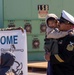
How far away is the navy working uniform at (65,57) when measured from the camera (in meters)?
3.76

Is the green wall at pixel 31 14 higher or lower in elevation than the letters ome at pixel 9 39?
higher

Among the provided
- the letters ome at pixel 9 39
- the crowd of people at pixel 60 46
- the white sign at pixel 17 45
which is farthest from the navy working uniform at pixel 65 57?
the letters ome at pixel 9 39

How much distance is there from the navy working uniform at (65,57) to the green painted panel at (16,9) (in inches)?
205

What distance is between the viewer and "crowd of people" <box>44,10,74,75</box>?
12.4 feet

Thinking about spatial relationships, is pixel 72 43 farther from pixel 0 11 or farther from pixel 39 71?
pixel 0 11

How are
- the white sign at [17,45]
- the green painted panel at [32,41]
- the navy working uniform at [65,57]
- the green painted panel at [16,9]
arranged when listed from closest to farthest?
the navy working uniform at [65,57] < the white sign at [17,45] < the green painted panel at [16,9] < the green painted panel at [32,41]

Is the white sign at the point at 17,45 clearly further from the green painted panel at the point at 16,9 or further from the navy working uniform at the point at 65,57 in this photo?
the green painted panel at the point at 16,9

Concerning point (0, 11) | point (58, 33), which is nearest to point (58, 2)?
point (0, 11)

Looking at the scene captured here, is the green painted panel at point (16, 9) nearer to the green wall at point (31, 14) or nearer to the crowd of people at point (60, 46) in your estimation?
the green wall at point (31, 14)

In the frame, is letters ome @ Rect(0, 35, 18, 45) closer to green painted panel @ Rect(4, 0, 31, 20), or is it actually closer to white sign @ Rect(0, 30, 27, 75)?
white sign @ Rect(0, 30, 27, 75)

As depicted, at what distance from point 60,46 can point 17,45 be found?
130cm

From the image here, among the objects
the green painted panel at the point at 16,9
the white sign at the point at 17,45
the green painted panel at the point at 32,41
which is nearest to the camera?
the white sign at the point at 17,45

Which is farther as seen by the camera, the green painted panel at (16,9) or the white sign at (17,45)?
the green painted panel at (16,9)

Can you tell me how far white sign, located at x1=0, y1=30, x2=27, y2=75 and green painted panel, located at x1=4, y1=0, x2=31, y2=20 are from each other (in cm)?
→ 411
